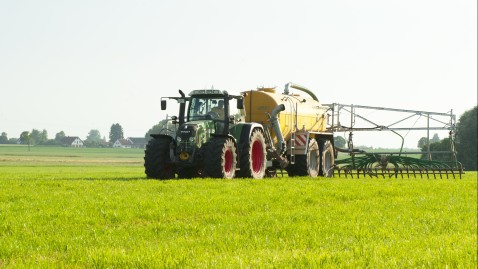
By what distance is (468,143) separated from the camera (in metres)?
76.0

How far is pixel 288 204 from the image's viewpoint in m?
15.0

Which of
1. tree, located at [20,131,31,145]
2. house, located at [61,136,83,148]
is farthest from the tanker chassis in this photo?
house, located at [61,136,83,148]

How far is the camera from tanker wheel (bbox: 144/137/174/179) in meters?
21.7

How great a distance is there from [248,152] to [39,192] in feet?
26.9

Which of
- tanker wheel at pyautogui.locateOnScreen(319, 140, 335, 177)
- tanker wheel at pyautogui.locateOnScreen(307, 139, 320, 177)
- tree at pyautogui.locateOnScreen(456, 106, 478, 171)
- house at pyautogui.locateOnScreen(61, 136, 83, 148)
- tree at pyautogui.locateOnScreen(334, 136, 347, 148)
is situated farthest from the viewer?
house at pyautogui.locateOnScreen(61, 136, 83, 148)

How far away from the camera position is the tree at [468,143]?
75.0 metres

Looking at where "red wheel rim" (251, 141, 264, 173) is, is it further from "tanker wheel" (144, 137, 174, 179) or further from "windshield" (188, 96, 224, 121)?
"tanker wheel" (144, 137, 174, 179)

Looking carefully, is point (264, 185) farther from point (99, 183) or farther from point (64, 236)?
point (64, 236)

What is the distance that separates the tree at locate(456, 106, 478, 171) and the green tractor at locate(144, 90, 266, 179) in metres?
55.5

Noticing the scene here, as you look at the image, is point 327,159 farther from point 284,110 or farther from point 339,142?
point 284,110

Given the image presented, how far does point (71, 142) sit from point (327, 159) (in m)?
175

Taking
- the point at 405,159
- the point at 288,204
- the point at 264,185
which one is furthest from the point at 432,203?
the point at 405,159

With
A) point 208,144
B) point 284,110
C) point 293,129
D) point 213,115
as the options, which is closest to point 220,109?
point 213,115

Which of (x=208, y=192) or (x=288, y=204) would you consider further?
(x=208, y=192)
